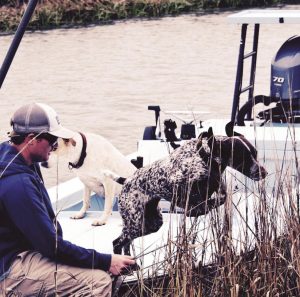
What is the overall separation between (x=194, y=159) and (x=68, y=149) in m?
0.97

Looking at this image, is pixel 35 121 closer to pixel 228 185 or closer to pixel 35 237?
pixel 35 237

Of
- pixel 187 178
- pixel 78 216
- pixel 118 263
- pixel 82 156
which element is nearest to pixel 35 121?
pixel 118 263

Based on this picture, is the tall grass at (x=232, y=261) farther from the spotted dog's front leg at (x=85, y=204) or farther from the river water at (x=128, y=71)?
the river water at (x=128, y=71)

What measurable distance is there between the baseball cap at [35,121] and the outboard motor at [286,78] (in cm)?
311

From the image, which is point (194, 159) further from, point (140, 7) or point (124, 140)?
point (140, 7)

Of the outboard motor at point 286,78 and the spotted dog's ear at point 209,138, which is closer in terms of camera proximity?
the spotted dog's ear at point 209,138

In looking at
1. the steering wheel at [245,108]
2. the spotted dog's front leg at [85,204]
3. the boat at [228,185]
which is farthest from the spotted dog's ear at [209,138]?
the steering wheel at [245,108]

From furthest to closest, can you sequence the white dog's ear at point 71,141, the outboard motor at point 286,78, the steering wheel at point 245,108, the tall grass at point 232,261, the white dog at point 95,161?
1. the outboard motor at point 286,78
2. the steering wheel at point 245,108
3. the white dog at point 95,161
4. the white dog's ear at point 71,141
5. the tall grass at point 232,261

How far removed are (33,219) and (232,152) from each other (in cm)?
101

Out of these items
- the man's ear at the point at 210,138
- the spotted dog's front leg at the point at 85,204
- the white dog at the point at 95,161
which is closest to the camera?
the man's ear at the point at 210,138

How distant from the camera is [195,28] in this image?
27312 mm

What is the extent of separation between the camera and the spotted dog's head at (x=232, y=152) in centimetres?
434

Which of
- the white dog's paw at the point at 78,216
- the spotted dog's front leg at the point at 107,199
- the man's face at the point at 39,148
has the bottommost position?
the white dog's paw at the point at 78,216

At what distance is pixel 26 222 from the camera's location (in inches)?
144
